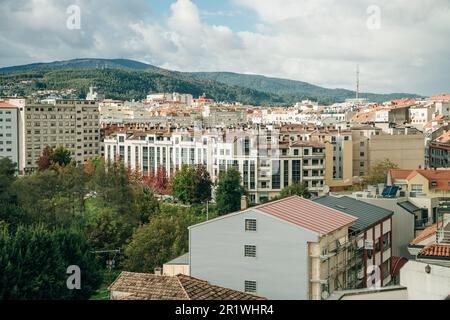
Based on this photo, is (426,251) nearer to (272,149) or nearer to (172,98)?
(272,149)

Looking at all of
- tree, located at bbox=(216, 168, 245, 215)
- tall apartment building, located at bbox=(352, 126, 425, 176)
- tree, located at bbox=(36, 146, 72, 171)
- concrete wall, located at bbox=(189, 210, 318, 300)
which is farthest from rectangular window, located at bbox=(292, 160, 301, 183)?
concrete wall, located at bbox=(189, 210, 318, 300)

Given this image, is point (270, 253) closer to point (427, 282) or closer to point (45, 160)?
point (427, 282)

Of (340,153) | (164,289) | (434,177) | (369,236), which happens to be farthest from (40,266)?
(340,153)

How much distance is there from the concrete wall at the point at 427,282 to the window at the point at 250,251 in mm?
3668

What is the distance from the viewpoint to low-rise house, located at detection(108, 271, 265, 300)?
18.8 ft

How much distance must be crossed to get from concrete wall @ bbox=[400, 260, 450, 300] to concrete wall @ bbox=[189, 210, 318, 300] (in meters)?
3.43

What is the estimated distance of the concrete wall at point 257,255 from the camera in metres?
6.77

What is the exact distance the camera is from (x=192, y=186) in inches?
772

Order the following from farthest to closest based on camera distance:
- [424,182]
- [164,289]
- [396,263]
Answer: [424,182]
[396,263]
[164,289]

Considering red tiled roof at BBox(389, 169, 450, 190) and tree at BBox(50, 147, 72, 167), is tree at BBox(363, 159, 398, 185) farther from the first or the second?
tree at BBox(50, 147, 72, 167)

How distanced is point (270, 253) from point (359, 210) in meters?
2.67

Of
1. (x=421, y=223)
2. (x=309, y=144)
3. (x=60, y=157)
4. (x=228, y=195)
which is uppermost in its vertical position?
(x=309, y=144)

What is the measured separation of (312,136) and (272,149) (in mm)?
2670

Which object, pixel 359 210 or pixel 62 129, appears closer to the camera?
pixel 359 210
